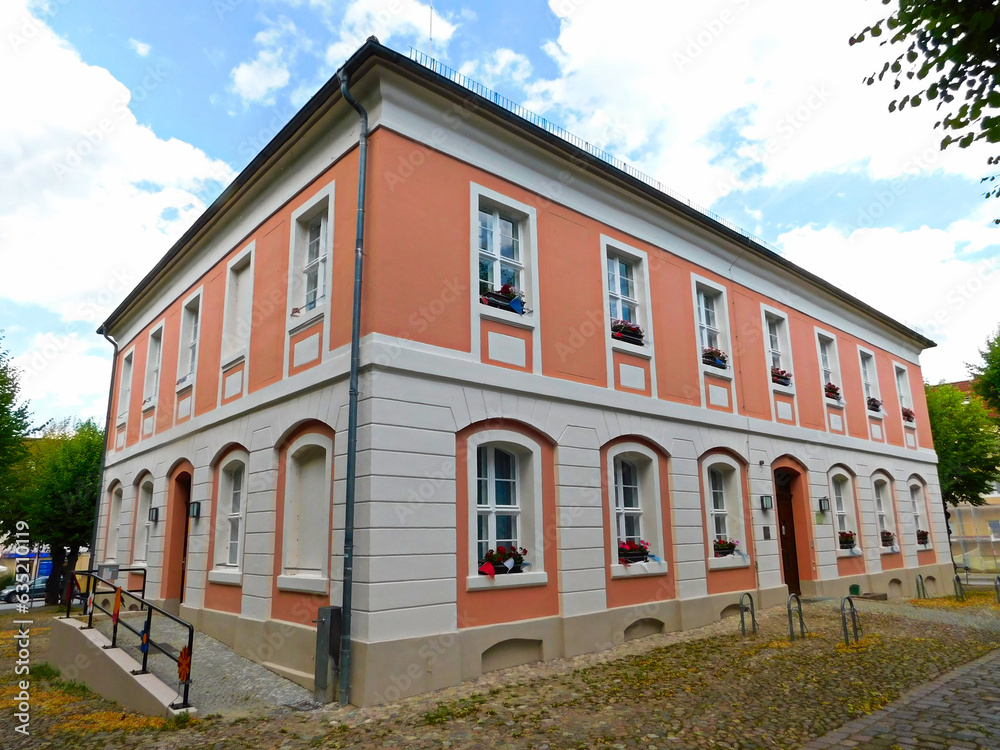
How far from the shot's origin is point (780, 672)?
8.34 meters

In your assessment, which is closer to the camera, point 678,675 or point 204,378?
point 678,675

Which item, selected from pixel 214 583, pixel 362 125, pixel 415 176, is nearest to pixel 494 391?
pixel 415 176

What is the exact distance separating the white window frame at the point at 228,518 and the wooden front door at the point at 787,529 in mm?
11042

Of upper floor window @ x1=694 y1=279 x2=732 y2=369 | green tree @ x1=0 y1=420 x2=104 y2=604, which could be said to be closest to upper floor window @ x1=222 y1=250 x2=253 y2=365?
upper floor window @ x1=694 y1=279 x2=732 y2=369

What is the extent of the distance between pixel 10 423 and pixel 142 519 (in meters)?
7.92

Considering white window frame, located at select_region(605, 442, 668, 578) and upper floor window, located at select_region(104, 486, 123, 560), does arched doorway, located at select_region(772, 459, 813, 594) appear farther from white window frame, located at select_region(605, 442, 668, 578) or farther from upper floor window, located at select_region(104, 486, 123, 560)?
upper floor window, located at select_region(104, 486, 123, 560)

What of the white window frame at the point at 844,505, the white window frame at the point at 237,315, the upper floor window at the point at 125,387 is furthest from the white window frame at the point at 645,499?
the upper floor window at the point at 125,387

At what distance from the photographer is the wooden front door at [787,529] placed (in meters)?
15.3

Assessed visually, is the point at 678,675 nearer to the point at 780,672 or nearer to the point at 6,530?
the point at 780,672

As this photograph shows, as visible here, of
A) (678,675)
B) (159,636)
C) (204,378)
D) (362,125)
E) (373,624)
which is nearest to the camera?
(373,624)

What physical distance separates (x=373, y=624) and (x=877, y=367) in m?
17.8

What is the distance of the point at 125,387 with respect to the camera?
18.3 meters

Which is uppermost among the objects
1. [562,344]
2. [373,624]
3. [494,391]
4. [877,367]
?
[877,367]

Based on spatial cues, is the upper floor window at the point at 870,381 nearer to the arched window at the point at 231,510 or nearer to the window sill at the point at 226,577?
the arched window at the point at 231,510
